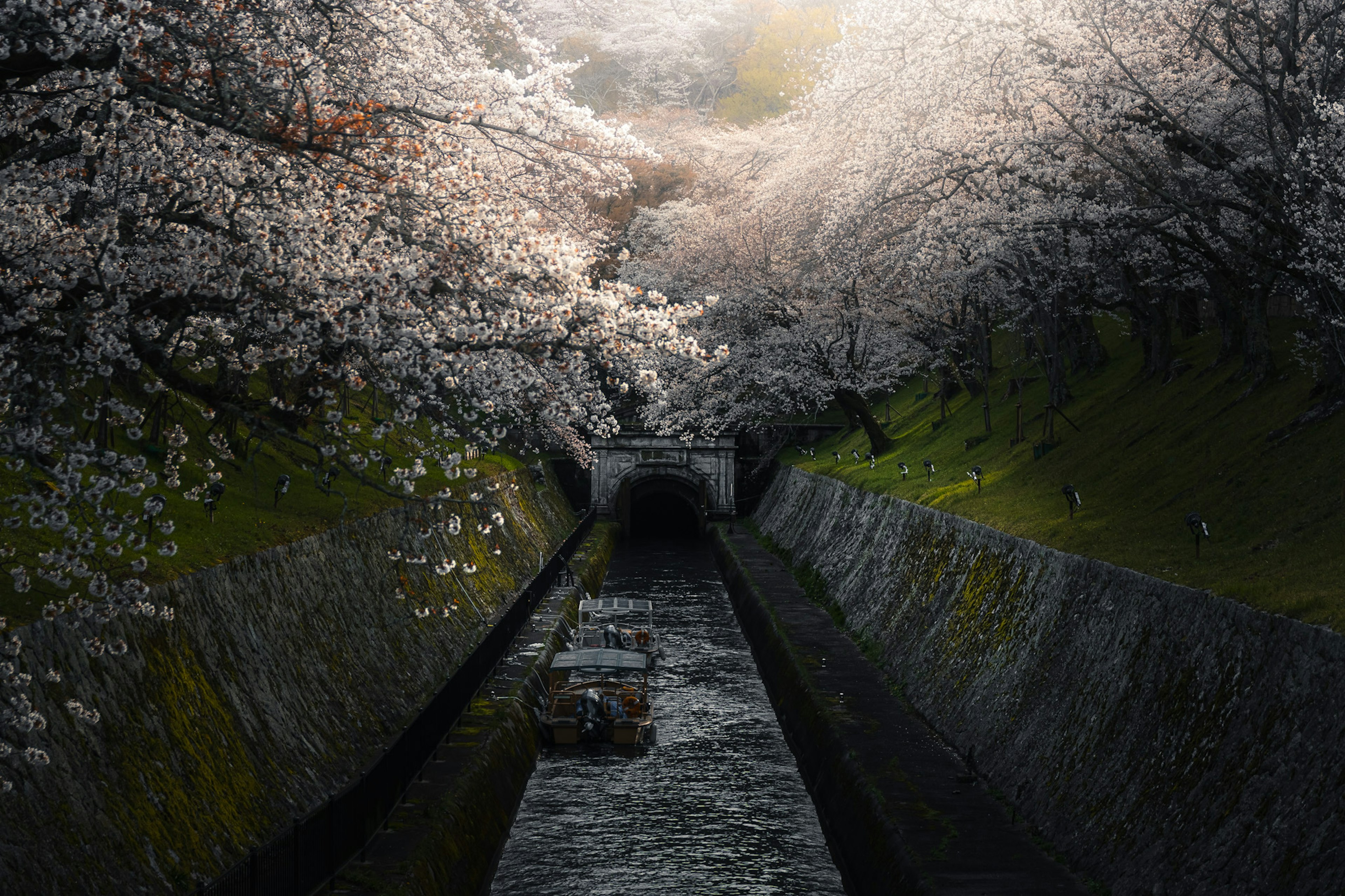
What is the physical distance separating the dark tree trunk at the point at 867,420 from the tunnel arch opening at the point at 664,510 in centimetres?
2074

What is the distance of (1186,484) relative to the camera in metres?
20.6

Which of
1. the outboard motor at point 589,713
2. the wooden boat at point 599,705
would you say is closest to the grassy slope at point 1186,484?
the wooden boat at point 599,705

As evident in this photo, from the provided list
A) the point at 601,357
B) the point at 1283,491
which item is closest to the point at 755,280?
the point at 1283,491

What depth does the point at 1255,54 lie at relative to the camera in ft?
72.9

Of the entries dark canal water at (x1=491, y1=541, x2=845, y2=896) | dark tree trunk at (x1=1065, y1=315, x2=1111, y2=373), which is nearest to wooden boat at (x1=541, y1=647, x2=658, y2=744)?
dark canal water at (x1=491, y1=541, x2=845, y2=896)

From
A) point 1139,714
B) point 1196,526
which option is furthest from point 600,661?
point 1196,526

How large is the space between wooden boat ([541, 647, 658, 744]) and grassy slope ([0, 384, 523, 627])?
618 cm

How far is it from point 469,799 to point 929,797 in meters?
7.36

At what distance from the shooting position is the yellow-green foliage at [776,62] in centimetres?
12900

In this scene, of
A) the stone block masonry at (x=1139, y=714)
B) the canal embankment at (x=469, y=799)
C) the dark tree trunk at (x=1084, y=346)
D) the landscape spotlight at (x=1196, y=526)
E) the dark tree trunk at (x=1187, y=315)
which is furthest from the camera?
the dark tree trunk at (x=1084, y=346)

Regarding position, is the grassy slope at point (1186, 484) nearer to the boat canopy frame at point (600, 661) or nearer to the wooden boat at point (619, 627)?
the boat canopy frame at point (600, 661)

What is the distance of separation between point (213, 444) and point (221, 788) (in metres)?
4.17

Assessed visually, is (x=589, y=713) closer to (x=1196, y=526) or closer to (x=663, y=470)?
(x=1196, y=526)

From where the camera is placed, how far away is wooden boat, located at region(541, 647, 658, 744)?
26.4 metres
